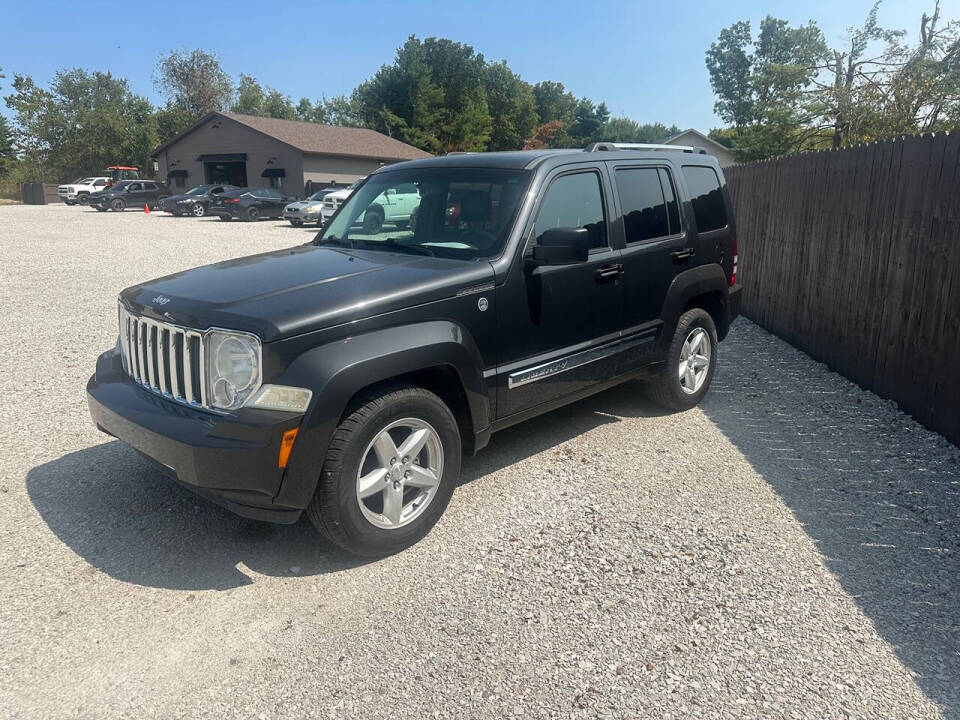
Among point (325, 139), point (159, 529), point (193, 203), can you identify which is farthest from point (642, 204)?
point (325, 139)

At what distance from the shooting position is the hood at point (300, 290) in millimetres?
3414

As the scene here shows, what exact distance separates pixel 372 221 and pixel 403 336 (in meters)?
1.57

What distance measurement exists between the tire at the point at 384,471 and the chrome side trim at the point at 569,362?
21.8 inches

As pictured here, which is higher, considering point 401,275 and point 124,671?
point 401,275

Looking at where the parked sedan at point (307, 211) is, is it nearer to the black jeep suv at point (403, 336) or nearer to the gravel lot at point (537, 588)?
the gravel lot at point (537, 588)

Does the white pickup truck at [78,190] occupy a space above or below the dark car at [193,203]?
above

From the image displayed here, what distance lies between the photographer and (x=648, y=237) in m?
5.34

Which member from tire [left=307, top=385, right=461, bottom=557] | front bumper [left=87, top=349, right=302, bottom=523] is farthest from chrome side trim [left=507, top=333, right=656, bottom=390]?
front bumper [left=87, top=349, right=302, bottom=523]

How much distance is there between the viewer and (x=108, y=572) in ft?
11.9

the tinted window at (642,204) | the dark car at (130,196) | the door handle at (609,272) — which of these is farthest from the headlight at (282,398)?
the dark car at (130,196)

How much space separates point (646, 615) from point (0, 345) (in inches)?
311

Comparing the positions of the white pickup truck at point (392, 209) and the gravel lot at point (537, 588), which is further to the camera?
the white pickup truck at point (392, 209)

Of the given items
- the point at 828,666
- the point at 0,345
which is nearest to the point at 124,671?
the point at 828,666

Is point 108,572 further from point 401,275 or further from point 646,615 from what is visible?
point 646,615
